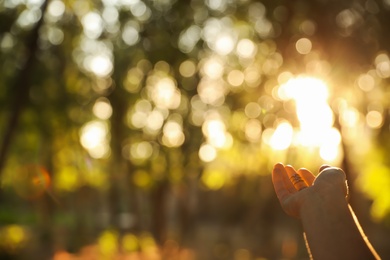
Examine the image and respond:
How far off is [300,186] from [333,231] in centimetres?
46

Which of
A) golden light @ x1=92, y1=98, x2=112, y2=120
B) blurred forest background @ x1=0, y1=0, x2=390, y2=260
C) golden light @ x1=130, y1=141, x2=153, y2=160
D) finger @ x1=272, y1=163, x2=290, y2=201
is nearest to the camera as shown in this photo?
finger @ x1=272, y1=163, x2=290, y2=201

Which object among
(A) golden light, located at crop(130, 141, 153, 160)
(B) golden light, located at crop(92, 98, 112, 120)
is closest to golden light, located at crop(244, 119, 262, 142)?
(B) golden light, located at crop(92, 98, 112, 120)

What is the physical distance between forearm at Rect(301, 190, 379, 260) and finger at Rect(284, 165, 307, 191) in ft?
0.93

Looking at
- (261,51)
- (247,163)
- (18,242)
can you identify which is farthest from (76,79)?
(247,163)

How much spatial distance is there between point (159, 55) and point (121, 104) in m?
9.87

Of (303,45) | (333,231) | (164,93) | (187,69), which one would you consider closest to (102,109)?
(164,93)

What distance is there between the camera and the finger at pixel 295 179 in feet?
12.0

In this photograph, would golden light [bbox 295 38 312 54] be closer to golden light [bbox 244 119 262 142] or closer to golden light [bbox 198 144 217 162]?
golden light [bbox 244 119 262 142]

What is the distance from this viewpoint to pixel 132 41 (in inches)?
1083

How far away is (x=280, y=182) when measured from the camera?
12.2 ft

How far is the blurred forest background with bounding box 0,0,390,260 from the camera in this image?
18.6 meters

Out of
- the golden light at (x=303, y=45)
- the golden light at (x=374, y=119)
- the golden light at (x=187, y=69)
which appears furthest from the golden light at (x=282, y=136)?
the golden light at (x=303, y=45)

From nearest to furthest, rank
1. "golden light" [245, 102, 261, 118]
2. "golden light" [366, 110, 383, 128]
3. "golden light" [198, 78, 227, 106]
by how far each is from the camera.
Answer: "golden light" [366, 110, 383, 128]
"golden light" [245, 102, 261, 118]
"golden light" [198, 78, 227, 106]

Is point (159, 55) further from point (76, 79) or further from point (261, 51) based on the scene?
point (76, 79)
